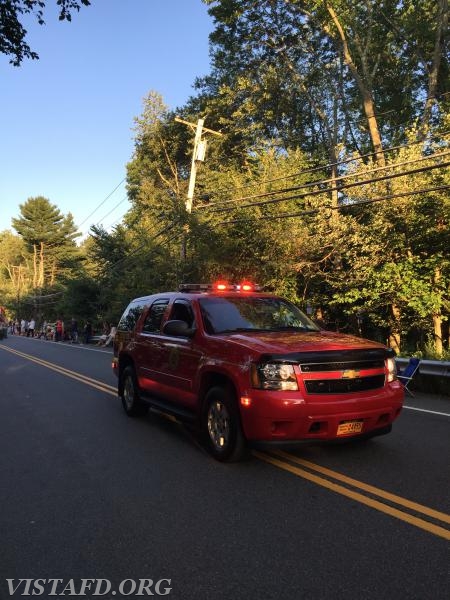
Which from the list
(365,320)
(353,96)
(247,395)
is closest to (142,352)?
(247,395)

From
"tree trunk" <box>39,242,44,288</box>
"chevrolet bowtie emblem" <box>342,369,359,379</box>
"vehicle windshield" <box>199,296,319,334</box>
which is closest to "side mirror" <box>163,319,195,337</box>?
"vehicle windshield" <box>199,296,319,334</box>

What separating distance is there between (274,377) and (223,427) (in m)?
0.92

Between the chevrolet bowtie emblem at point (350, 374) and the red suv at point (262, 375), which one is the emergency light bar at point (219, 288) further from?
the chevrolet bowtie emblem at point (350, 374)

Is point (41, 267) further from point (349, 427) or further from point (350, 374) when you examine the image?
point (349, 427)

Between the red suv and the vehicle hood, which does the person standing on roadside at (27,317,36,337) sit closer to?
the red suv

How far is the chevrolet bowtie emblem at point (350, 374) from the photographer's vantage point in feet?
17.1

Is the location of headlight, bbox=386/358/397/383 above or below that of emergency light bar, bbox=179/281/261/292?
below

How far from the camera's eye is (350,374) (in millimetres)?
5258

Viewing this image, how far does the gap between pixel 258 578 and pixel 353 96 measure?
1060 inches

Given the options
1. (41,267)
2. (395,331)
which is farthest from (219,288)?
(41,267)

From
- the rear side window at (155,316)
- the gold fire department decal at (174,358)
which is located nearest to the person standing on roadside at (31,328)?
the rear side window at (155,316)

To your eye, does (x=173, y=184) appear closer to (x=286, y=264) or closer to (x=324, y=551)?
(x=286, y=264)

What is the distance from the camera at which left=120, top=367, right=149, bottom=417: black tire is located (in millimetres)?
7973

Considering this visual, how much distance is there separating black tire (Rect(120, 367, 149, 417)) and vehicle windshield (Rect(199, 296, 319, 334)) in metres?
2.19
